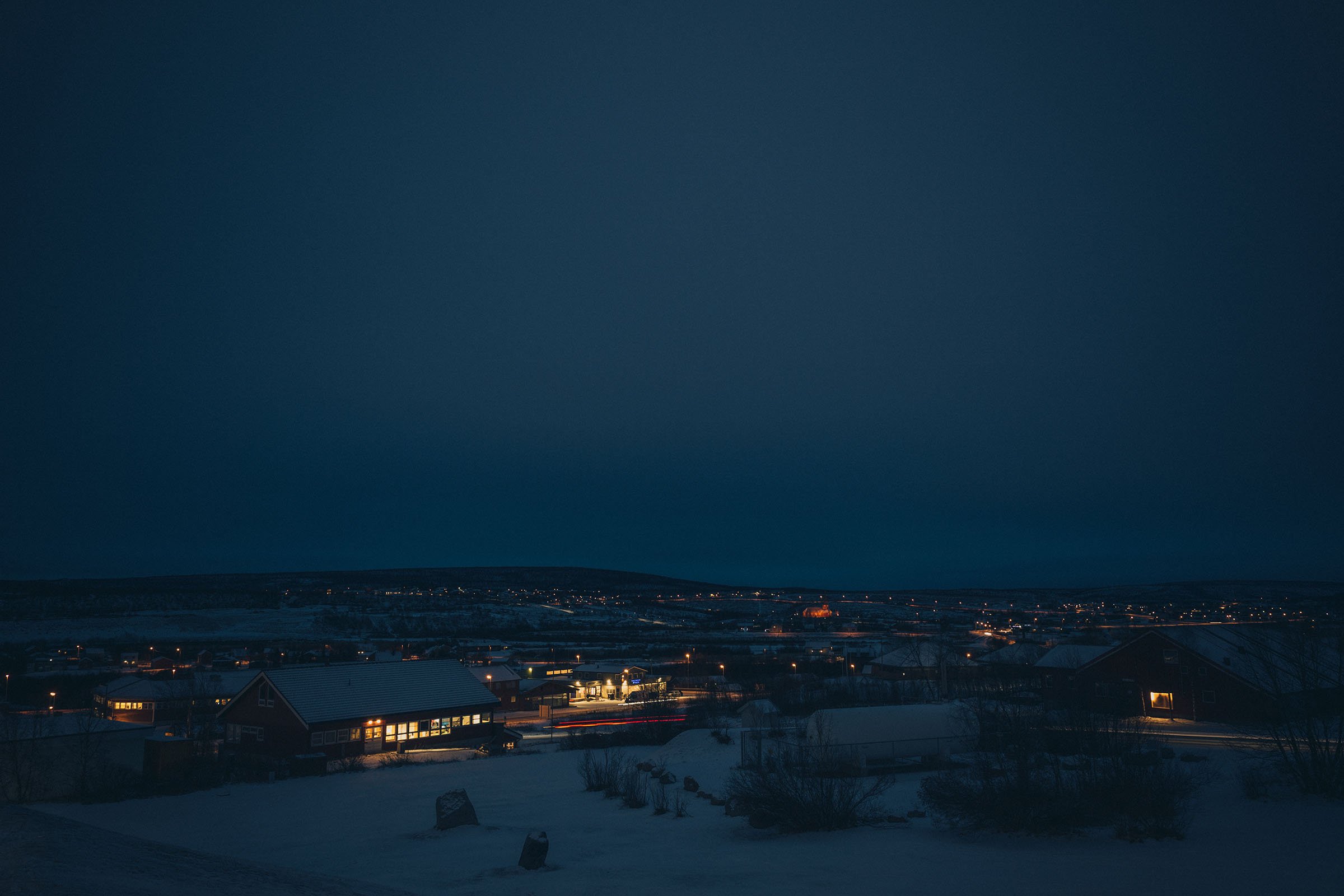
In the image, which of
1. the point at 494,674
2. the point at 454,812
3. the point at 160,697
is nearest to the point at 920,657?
the point at 494,674

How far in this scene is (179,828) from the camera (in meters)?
22.3

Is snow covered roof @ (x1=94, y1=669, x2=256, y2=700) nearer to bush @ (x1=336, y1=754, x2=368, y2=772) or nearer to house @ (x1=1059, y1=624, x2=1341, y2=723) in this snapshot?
bush @ (x1=336, y1=754, x2=368, y2=772)

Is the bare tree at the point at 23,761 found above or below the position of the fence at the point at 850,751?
below

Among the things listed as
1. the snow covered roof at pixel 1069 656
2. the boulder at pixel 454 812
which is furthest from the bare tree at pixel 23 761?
the snow covered roof at pixel 1069 656

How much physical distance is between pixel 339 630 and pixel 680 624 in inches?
2269

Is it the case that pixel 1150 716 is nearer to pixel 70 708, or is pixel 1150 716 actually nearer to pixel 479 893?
pixel 479 893

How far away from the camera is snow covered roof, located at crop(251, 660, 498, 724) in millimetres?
37312

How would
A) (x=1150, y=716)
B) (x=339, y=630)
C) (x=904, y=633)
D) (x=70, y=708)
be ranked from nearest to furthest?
(x=1150, y=716), (x=70, y=708), (x=904, y=633), (x=339, y=630)

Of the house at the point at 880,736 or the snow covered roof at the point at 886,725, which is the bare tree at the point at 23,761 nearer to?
the house at the point at 880,736

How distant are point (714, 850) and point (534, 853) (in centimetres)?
365

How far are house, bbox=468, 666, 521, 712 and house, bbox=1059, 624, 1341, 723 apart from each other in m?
37.3

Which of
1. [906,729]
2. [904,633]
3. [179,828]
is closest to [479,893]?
[179,828]

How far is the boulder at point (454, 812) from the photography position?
19.7 metres

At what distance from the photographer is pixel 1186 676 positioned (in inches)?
1403
